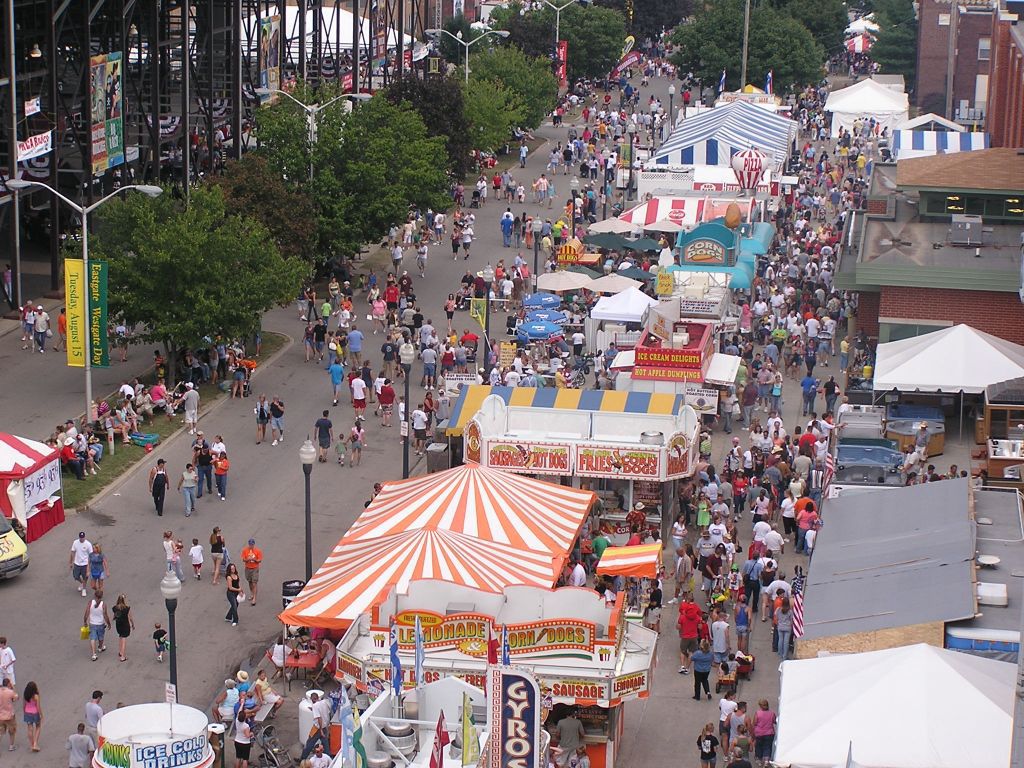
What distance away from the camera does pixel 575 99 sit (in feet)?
370

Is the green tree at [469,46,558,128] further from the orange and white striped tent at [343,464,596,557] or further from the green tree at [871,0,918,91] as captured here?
the orange and white striped tent at [343,464,596,557]

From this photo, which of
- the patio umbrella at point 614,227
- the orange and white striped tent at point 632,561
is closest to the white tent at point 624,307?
the patio umbrella at point 614,227

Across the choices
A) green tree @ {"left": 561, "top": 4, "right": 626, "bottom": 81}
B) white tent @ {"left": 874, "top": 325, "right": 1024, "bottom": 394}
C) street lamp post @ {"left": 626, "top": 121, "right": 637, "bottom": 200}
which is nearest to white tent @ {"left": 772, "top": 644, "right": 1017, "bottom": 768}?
white tent @ {"left": 874, "top": 325, "right": 1024, "bottom": 394}

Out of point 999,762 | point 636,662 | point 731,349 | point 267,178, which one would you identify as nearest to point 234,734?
point 636,662

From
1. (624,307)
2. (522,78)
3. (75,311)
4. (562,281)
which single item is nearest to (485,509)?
(75,311)

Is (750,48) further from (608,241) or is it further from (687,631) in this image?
(687,631)

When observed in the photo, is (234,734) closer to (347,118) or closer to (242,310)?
(242,310)

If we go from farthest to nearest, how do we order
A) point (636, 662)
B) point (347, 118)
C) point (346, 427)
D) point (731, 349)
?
1. point (347, 118)
2. point (731, 349)
3. point (346, 427)
4. point (636, 662)

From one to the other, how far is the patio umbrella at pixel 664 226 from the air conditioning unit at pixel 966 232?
43.0 feet

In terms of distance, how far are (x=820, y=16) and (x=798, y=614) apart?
317 ft

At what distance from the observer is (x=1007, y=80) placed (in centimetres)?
8006

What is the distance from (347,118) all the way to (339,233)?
410 cm

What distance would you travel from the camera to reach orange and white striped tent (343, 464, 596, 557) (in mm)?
33219

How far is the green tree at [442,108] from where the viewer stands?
76375 mm
